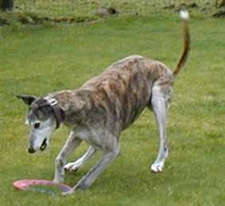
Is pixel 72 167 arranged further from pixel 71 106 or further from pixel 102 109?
pixel 71 106

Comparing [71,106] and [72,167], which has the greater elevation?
[71,106]

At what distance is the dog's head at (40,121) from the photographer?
290 inches

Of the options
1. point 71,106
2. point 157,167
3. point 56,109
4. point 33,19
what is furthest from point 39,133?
point 33,19

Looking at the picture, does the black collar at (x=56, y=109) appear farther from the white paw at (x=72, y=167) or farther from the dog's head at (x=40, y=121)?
the white paw at (x=72, y=167)

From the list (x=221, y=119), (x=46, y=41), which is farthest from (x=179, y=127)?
(x=46, y=41)

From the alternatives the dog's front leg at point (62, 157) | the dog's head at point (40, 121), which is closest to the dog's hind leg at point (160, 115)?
the dog's front leg at point (62, 157)

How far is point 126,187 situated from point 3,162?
1556 millimetres

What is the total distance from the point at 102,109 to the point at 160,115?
0.95 meters

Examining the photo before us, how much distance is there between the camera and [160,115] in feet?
28.5

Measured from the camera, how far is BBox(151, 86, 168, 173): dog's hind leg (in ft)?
28.4

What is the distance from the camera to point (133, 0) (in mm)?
21953

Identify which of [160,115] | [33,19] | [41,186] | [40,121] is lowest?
[33,19]

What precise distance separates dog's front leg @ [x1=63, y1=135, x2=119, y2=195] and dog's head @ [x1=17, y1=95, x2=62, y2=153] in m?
0.64

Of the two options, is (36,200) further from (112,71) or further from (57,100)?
(112,71)
